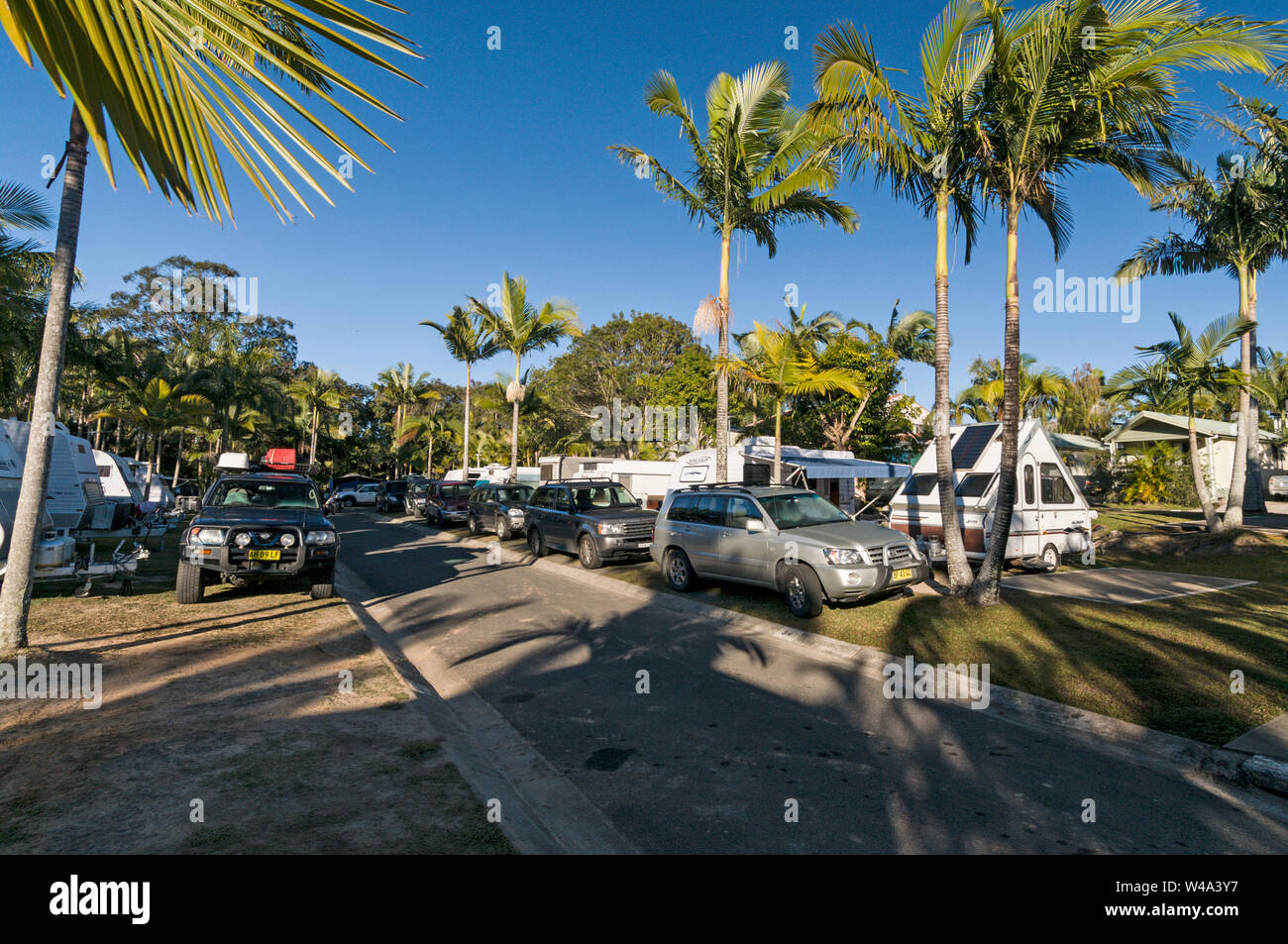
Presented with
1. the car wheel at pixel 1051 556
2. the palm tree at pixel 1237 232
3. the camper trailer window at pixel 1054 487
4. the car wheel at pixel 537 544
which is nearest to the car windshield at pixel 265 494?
the car wheel at pixel 537 544

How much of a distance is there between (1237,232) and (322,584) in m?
20.3

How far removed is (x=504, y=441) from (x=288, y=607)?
38688 mm

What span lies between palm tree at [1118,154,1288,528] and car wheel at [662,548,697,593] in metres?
13.6

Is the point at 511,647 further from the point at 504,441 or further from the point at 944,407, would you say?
the point at 504,441

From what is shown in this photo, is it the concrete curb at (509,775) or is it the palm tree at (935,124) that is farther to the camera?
the palm tree at (935,124)

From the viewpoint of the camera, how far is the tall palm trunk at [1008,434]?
8.51m

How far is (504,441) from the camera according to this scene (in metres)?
47.6

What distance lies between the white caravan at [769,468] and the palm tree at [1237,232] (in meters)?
10.3

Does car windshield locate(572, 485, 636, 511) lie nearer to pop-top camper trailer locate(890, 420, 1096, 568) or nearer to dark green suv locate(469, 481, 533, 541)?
dark green suv locate(469, 481, 533, 541)

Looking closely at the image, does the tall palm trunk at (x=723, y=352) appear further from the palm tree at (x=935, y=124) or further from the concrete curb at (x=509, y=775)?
the concrete curb at (x=509, y=775)

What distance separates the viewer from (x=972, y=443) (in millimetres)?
14094

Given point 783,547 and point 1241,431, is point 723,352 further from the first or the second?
point 1241,431

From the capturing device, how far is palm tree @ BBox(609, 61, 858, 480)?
13172 millimetres

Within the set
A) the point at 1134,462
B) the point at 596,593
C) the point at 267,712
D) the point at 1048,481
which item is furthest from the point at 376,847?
the point at 1134,462
